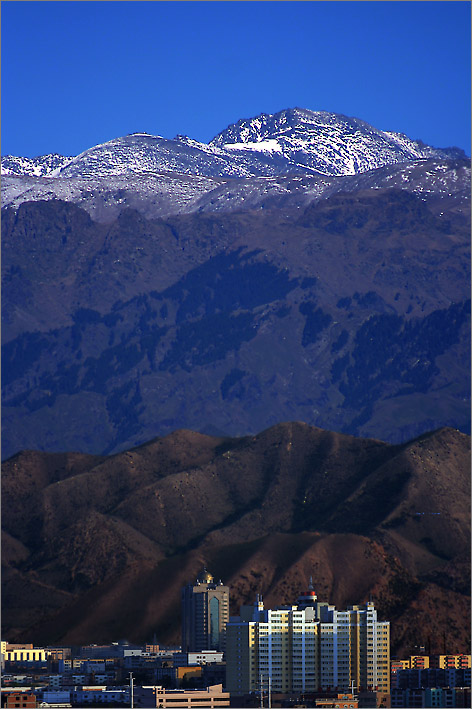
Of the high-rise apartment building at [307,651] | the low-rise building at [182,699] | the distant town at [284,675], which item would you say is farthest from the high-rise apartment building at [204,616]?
the low-rise building at [182,699]

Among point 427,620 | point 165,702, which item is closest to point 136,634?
point 427,620

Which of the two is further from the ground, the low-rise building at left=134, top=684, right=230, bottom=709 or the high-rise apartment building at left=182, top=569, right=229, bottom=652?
the high-rise apartment building at left=182, top=569, right=229, bottom=652

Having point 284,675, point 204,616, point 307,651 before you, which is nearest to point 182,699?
point 284,675

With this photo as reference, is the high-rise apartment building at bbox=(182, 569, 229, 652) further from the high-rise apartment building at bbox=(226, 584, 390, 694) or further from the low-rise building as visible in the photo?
the low-rise building

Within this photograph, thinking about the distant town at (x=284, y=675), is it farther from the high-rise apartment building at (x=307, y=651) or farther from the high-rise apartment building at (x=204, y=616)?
the high-rise apartment building at (x=204, y=616)

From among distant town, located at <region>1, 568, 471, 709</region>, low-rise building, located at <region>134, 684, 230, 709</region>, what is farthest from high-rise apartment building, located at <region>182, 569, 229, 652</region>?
low-rise building, located at <region>134, 684, 230, 709</region>

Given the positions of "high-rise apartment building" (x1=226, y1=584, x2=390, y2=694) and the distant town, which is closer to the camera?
the distant town
